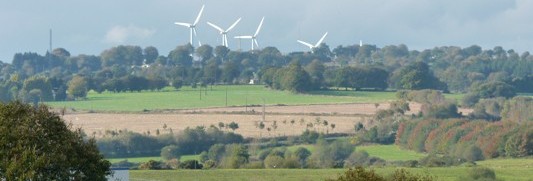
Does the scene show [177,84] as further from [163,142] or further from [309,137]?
[163,142]

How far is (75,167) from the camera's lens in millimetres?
A: 35562

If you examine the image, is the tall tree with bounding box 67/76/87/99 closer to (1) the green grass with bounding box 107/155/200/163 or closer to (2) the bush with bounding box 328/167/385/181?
(1) the green grass with bounding box 107/155/200/163

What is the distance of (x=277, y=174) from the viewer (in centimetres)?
6606

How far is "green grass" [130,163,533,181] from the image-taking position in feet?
208

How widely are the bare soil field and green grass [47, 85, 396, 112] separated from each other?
597 centimetres

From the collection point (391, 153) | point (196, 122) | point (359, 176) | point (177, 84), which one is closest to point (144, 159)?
point (391, 153)

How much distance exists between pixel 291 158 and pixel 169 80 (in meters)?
88.3

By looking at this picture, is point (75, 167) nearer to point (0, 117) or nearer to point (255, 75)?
point (0, 117)

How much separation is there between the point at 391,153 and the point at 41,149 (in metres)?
60.2

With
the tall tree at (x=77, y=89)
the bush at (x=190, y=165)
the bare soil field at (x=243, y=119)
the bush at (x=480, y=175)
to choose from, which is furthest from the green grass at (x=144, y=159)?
the tall tree at (x=77, y=89)

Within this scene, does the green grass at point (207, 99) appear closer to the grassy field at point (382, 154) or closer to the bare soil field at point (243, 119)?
the bare soil field at point (243, 119)

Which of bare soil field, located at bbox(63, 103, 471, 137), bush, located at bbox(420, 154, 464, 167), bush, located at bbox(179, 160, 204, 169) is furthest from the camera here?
bare soil field, located at bbox(63, 103, 471, 137)

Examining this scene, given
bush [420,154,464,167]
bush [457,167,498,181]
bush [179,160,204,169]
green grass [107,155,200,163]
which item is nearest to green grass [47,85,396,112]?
green grass [107,155,200,163]

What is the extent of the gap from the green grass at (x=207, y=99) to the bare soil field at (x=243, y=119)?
5973 millimetres
